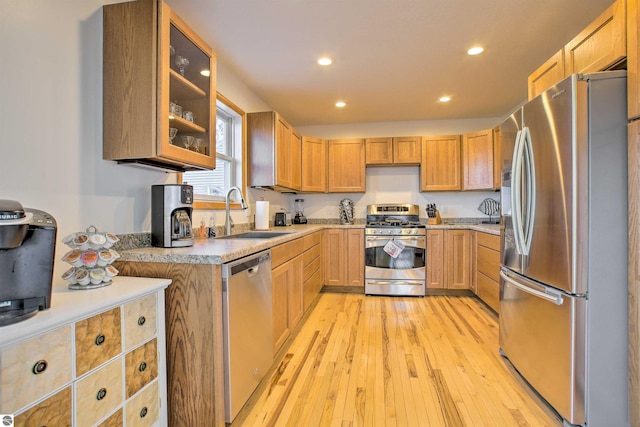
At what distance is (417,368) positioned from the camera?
6.63 ft

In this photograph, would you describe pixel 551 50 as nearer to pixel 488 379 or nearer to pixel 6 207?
pixel 488 379

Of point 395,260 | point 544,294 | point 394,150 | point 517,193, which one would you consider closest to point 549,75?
point 517,193

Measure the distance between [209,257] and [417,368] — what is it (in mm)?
1617

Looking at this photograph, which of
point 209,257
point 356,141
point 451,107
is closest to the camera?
point 209,257

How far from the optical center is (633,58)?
133 centimetres

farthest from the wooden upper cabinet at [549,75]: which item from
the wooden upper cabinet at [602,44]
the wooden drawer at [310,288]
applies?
the wooden drawer at [310,288]

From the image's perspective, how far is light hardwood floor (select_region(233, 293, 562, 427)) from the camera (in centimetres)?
155

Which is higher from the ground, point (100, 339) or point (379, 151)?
point (379, 151)

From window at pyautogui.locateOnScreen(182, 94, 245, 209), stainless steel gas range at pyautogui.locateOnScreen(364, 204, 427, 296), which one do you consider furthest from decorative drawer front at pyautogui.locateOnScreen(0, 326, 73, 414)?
stainless steel gas range at pyautogui.locateOnScreen(364, 204, 427, 296)

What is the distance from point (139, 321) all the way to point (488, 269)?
3.23m

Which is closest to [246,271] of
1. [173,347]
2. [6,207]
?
[173,347]

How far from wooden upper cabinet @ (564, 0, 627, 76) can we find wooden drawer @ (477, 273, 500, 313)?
2039 mm

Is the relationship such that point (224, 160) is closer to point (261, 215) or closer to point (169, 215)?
point (261, 215)

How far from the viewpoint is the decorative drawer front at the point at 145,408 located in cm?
114
